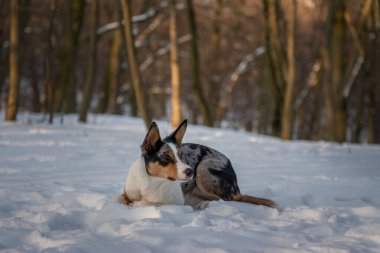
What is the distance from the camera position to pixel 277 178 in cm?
797

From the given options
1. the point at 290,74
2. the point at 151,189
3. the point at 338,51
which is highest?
the point at 338,51

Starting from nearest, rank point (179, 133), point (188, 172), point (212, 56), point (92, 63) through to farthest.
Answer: point (188, 172) → point (179, 133) → point (92, 63) → point (212, 56)

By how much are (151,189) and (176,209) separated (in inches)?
22.3

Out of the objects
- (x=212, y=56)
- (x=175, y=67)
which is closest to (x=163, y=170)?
(x=175, y=67)

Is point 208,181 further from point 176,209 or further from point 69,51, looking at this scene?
point 69,51

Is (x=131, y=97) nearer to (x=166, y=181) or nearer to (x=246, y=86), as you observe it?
(x=246, y=86)

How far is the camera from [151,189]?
5496 millimetres

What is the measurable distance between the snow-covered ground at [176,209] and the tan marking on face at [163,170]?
45 centimetres

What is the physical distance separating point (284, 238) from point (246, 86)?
36941 millimetres

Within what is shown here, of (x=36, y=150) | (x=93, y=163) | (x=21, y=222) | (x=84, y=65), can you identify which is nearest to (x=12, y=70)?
(x=36, y=150)

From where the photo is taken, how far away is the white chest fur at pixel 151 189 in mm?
5492

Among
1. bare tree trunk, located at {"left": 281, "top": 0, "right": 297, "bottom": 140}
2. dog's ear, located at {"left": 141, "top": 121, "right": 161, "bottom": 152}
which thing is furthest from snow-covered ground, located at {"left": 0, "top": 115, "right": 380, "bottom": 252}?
bare tree trunk, located at {"left": 281, "top": 0, "right": 297, "bottom": 140}

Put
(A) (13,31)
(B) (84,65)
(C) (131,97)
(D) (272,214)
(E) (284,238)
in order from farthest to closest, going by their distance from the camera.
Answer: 1. (B) (84,65)
2. (C) (131,97)
3. (A) (13,31)
4. (D) (272,214)
5. (E) (284,238)

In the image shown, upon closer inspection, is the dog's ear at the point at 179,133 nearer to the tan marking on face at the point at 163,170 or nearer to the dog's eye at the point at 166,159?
the dog's eye at the point at 166,159
